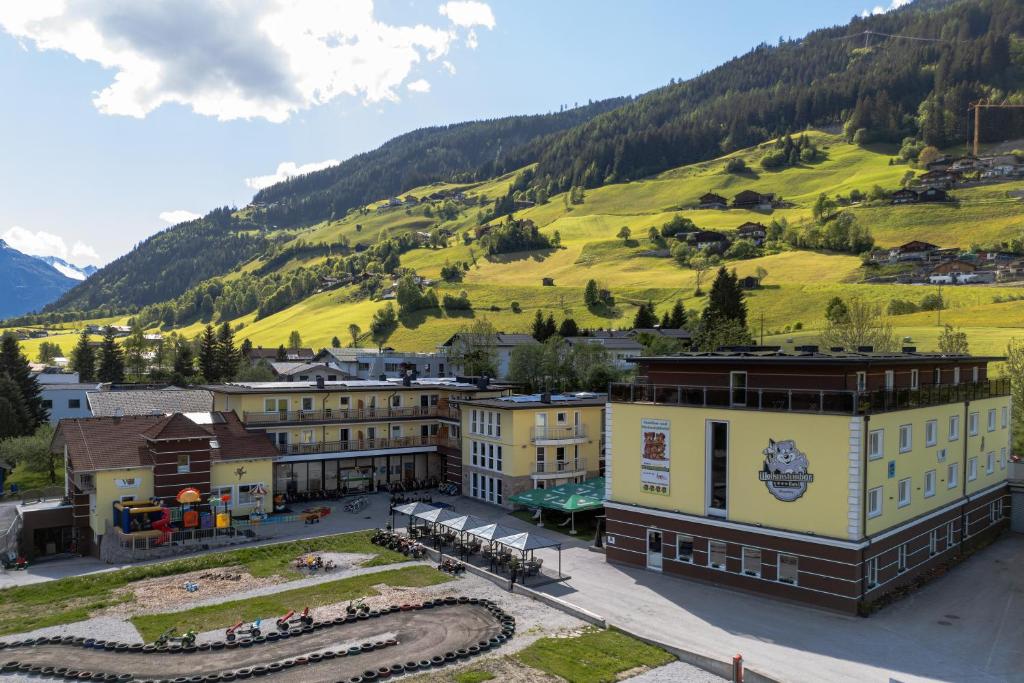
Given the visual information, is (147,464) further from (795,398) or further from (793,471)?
(795,398)

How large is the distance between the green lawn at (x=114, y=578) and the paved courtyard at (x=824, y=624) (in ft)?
11.3

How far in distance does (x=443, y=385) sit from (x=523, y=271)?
12218cm

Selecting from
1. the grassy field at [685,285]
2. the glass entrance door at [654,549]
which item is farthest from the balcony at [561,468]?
the grassy field at [685,285]

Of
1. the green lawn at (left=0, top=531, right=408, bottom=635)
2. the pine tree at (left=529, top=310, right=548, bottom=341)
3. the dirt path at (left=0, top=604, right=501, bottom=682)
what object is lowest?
the green lawn at (left=0, top=531, right=408, bottom=635)

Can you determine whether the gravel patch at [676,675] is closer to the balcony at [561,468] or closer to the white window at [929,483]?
the white window at [929,483]

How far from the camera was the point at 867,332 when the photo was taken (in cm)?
7938

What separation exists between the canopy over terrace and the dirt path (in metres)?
14.2

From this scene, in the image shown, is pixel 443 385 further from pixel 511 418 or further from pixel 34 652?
pixel 34 652

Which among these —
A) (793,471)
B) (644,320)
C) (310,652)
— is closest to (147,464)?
(310,652)

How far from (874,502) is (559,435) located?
23.3 m

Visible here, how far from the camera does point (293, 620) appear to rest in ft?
92.2

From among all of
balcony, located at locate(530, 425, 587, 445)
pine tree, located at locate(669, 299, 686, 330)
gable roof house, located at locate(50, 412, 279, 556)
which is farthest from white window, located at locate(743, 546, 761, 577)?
pine tree, located at locate(669, 299, 686, 330)

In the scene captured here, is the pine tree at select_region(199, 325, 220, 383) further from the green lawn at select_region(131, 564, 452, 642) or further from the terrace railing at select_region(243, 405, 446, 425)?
the green lawn at select_region(131, 564, 452, 642)

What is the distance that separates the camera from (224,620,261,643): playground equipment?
26.4 meters
